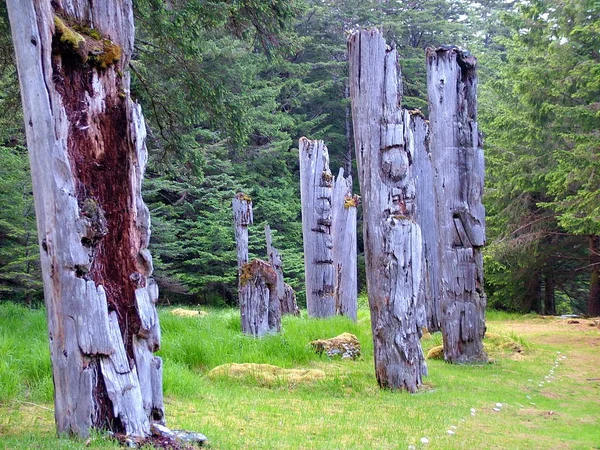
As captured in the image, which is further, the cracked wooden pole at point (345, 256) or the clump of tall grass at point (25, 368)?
the cracked wooden pole at point (345, 256)

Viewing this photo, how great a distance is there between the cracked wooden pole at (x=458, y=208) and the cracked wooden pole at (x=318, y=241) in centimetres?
331

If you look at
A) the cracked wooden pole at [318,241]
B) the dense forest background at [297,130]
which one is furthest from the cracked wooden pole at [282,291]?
the dense forest background at [297,130]

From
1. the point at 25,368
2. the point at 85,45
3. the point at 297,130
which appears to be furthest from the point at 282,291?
the point at 297,130

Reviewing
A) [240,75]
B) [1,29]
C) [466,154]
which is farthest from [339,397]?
[240,75]

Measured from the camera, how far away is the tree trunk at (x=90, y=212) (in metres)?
4.21

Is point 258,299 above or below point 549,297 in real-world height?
above

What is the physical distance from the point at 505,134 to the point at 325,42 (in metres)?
16.6

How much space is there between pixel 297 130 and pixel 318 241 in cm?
2182

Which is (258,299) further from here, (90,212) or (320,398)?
(90,212)

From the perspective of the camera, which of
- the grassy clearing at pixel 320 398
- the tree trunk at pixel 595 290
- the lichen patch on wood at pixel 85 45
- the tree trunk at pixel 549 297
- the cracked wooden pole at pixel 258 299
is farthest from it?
the tree trunk at pixel 549 297

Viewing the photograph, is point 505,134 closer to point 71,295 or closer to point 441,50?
point 441,50

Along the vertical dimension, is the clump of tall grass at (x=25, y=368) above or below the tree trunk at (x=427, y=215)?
below

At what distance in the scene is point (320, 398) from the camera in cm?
707

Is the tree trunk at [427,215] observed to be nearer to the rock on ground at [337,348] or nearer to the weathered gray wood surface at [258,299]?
the rock on ground at [337,348]
